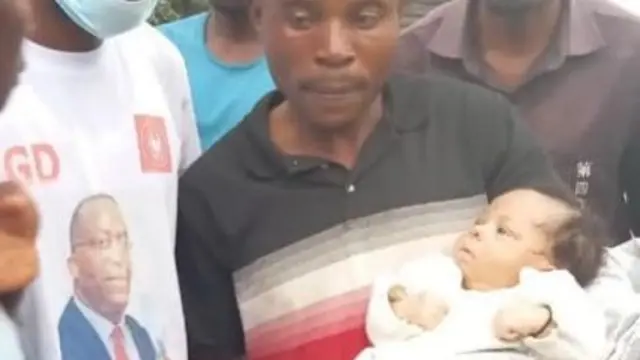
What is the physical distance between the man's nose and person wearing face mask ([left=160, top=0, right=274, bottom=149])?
2.05 feet

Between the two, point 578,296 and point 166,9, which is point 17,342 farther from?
point 166,9

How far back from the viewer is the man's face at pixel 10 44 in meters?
1.54

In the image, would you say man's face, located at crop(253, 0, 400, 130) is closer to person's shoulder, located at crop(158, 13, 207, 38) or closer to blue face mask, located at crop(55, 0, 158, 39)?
blue face mask, located at crop(55, 0, 158, 39)

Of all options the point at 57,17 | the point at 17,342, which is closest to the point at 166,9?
the point at 57,17

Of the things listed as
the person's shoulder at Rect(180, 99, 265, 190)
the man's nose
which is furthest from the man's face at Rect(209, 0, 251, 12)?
the man's nose

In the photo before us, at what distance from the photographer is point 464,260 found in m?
1.94

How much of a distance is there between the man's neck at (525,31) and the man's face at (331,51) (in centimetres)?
54

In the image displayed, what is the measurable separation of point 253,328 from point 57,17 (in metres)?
0.46

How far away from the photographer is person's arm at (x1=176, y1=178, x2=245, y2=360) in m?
2.02

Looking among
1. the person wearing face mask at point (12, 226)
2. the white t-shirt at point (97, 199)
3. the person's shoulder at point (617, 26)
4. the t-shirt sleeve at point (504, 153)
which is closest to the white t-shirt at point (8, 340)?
the person wearing face mask at point (12, 226)

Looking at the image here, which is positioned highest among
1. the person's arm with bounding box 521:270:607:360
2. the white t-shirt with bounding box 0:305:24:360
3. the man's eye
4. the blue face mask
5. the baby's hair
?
the blue face mask

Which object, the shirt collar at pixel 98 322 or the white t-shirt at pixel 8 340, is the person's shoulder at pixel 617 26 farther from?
the white t-shirt at pixel 8 340

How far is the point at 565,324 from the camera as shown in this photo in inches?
73.4

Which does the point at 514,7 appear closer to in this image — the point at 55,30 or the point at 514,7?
the point at 514,7
